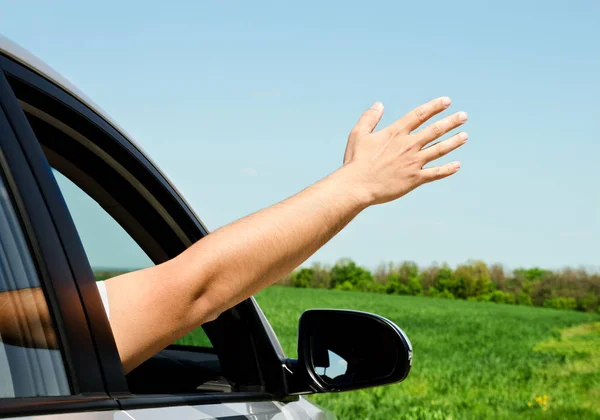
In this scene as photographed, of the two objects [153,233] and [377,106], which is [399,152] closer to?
[377,106]

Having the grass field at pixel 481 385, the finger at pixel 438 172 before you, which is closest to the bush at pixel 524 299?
the grass field at pixel 481 385

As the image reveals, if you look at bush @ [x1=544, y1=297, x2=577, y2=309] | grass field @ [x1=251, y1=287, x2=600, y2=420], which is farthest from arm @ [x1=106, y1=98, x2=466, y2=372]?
bush @ [x1=544, y1=297, x2=577, y2=309]

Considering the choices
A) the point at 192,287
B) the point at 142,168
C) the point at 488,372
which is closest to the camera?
the point at 192,287

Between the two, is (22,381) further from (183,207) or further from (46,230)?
(183,207)

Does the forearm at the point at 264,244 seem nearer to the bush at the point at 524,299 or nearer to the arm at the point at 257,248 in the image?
the arm at the point at 257,248

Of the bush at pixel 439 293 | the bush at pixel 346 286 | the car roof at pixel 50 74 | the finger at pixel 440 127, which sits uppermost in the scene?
the bush at pixel 346 286

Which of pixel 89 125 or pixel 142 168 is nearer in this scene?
pixel 89 125

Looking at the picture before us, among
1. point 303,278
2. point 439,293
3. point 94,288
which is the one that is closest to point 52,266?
point 94,288

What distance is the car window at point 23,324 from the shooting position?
47.6 inches

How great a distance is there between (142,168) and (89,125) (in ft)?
0.60

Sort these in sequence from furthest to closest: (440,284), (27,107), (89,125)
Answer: (440,284) → (89,125) → (27,107)

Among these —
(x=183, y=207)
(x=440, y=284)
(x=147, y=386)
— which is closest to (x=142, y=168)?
(x=183, y=207)

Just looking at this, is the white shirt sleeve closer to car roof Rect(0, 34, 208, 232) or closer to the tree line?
car roof Rect(0, 34, 208, 232)

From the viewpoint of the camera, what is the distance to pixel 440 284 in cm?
10681
